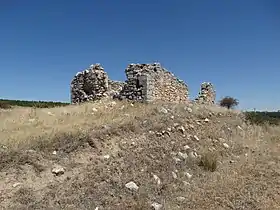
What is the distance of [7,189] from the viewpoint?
828cm

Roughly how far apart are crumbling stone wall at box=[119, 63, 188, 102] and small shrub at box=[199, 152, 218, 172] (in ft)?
17.2

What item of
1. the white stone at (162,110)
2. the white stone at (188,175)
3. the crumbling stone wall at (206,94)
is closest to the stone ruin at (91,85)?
the white stone at (162,110)

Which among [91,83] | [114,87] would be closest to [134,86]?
[91,83]

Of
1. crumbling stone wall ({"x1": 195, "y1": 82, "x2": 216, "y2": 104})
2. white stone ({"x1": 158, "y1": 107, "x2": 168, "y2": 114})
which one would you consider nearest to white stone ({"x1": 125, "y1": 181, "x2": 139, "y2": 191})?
white stone ({"x1": 158, "y1": 107, "x2": 168, "y2": 114})

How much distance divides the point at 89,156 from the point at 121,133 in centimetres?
194

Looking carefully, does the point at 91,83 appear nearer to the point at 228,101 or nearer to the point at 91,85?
the point at 91,85

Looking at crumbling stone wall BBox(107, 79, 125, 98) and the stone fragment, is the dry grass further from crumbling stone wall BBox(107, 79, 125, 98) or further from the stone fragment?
crumbling stone wall BBox(107, 79, 125, 98)

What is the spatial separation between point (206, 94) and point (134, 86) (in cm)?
666

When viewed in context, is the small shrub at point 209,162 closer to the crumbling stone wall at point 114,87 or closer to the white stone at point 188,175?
the white stone at point 188,175

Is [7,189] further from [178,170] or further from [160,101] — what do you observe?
[160,101]

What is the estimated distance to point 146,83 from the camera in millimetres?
15898

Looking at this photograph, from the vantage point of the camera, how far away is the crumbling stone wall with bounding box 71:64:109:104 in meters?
17.9

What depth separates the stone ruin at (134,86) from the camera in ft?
53.0

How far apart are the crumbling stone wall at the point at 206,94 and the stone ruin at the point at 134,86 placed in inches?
53.5
